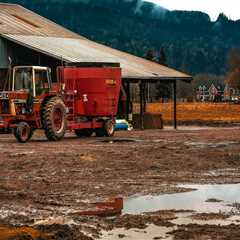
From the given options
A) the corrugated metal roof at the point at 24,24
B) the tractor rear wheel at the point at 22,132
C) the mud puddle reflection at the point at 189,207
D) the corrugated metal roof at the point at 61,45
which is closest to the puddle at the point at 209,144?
the tractor rear wheel at the point at 22,132

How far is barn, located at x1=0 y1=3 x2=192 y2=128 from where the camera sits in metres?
38.3

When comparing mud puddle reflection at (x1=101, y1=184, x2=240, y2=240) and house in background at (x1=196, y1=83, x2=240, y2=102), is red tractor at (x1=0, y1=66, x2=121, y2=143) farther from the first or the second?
house in background at (x1=196, y1=83, x2=240, y2=102)

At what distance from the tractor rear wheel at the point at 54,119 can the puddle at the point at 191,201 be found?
13280 millimetres

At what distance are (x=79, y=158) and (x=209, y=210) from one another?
808cm

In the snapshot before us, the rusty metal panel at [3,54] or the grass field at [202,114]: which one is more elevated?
the rusty metal panel at [3,54]

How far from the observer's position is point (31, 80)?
28047mm

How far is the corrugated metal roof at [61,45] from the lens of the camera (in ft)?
126

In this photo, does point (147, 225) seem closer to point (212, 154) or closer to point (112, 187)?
point (112, 187)

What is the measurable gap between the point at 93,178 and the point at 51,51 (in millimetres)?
22191

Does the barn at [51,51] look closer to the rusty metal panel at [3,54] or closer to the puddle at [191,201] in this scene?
the rusty metal panel at [3,54]

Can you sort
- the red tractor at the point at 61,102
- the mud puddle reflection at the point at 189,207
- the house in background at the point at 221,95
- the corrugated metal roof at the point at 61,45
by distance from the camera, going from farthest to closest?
the house in background at the point at 221,95 → the corrugated metal roof at the point at 61,45 → the red tractor at the point at 61,102 → the mud puddle reflection at the point at 189,207

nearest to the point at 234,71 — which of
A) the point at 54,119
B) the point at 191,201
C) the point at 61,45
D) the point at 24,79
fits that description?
the point at 61,45

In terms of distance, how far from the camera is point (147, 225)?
10656 millimetres

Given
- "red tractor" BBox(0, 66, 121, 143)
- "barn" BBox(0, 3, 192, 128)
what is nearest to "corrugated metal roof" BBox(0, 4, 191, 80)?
"barn" BBox(0, 3, 192, 128)
